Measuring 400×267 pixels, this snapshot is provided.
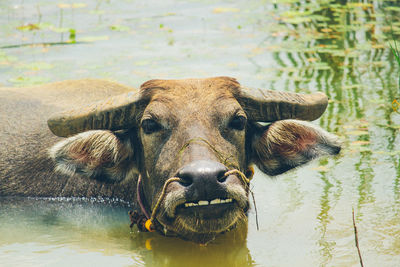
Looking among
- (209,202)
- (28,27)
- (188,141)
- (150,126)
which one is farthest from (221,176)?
(28,27)

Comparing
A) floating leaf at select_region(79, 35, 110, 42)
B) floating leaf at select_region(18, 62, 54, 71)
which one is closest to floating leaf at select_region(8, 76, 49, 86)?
floating leaf at select_region(18, 62, 54, 71)

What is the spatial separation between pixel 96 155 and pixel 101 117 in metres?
0.26

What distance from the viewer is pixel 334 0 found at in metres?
10.9

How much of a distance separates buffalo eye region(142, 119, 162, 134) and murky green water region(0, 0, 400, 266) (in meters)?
0.80

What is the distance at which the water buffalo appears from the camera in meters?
4.00

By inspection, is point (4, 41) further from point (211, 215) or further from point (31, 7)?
point (211, 215)

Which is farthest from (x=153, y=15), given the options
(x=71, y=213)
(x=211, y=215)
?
(x=211, y=215)

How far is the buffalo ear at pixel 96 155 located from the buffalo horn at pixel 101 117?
70 millimetres

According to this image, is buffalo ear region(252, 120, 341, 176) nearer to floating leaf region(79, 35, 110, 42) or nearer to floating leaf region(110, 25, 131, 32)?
floating leaf region(79, 35, 110, 42)

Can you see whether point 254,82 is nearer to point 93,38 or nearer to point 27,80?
point 27,80

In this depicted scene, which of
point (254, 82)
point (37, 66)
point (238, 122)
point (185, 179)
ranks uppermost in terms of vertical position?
point (238, 122)

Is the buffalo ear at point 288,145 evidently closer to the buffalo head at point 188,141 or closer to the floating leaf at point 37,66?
the buffalo head at point 188,141

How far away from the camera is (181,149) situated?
13.8 feet

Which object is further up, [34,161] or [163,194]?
[163,194]
